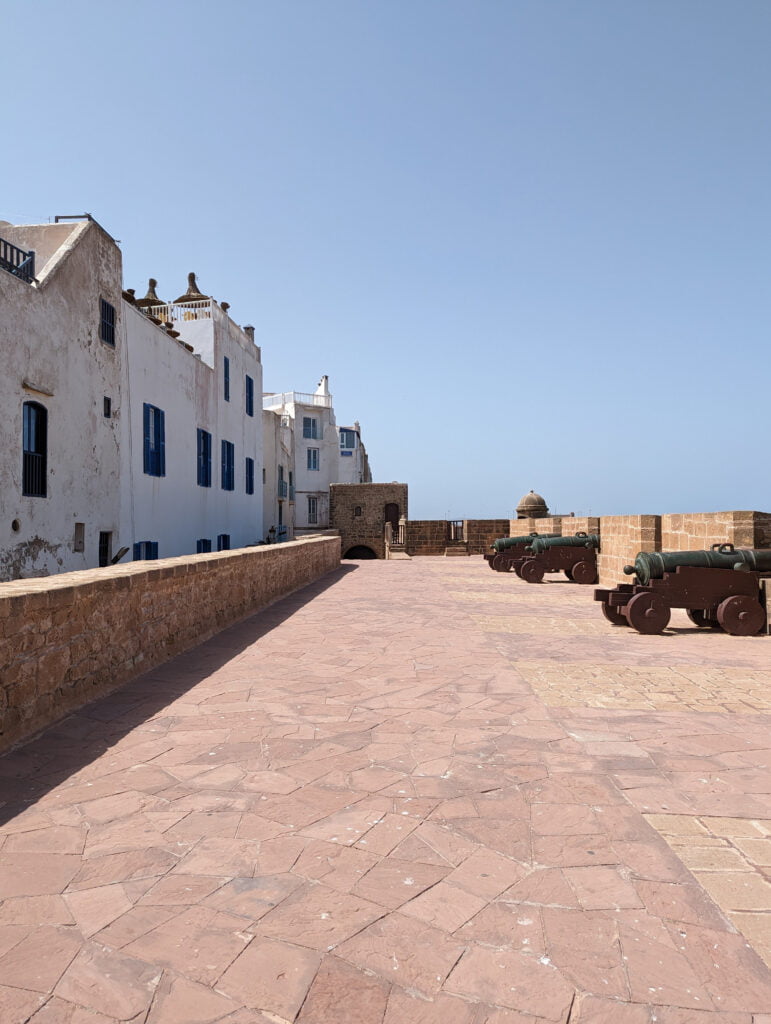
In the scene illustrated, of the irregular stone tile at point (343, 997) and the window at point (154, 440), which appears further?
the window at point (154, 440)

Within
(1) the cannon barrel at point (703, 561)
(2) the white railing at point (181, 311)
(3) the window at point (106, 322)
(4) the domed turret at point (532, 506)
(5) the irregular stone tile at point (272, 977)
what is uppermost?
(2) the white railing at point (181, 311)

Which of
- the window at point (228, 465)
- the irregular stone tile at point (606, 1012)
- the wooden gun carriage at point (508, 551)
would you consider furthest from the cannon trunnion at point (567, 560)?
the irregular stone tile at point (606, 1012)

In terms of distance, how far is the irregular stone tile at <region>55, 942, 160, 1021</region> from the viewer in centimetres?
172

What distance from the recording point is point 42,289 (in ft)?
39.9

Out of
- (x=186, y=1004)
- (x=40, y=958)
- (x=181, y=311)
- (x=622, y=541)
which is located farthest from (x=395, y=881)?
(x=181, y=311)

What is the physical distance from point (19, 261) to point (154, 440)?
5.12 meters

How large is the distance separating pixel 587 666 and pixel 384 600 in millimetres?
5208

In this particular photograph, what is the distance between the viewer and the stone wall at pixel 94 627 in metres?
3.78

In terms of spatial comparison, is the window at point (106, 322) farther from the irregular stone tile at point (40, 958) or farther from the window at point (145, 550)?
the irregular stone tile at point (40, 958)

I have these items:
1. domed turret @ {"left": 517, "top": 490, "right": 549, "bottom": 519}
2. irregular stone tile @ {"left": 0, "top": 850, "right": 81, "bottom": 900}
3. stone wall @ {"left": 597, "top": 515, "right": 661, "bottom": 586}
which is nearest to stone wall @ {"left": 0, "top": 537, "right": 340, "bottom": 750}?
irregular stone tile @ {"left": 0, "top": 850, "right": 81, "bottom": 900}

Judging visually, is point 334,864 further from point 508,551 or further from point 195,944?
point 508,551

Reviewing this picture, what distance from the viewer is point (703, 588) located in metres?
7.67

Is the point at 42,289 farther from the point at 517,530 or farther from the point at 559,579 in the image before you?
the point at 517,530

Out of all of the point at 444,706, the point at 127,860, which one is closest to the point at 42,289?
the point at 444,706
